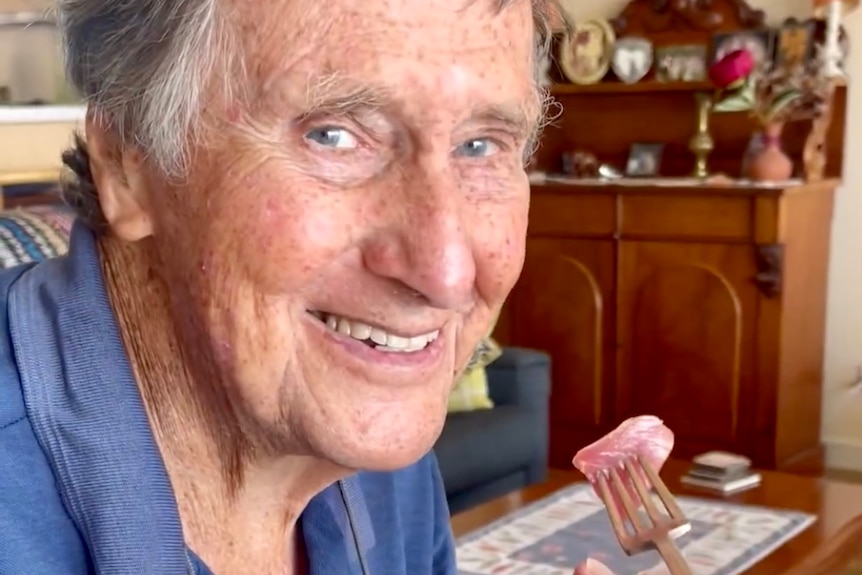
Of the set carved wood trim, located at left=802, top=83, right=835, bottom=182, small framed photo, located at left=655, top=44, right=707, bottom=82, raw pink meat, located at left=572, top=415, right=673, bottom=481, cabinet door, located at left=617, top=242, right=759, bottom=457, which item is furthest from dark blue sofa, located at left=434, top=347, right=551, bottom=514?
raw pink meat, located at left=572, top=415, right=673, bottom=481

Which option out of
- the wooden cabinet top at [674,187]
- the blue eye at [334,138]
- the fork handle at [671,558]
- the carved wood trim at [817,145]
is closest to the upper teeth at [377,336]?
the blue eye at [334,138]

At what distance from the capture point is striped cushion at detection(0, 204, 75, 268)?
1.54 meters

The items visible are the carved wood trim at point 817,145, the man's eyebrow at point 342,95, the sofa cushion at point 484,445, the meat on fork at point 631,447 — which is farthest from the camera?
the carved wood trim at point 817,145

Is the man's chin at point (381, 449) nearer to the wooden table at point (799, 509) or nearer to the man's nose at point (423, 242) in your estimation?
the man's nose at point (423, 242)

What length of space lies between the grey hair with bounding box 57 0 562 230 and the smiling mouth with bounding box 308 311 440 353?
131mm

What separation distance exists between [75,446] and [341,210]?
22 cm

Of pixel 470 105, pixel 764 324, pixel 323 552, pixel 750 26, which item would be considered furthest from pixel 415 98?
pixel 750 26

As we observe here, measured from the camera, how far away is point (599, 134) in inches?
160

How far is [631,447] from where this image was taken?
101 cm

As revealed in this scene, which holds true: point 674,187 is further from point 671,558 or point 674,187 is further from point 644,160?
point 671,558

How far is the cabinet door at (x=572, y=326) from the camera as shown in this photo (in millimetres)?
3680

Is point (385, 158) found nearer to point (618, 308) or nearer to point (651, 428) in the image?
point (651, 428)

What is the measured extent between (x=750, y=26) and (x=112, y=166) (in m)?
3.26

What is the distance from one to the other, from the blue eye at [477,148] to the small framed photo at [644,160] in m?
3.19
